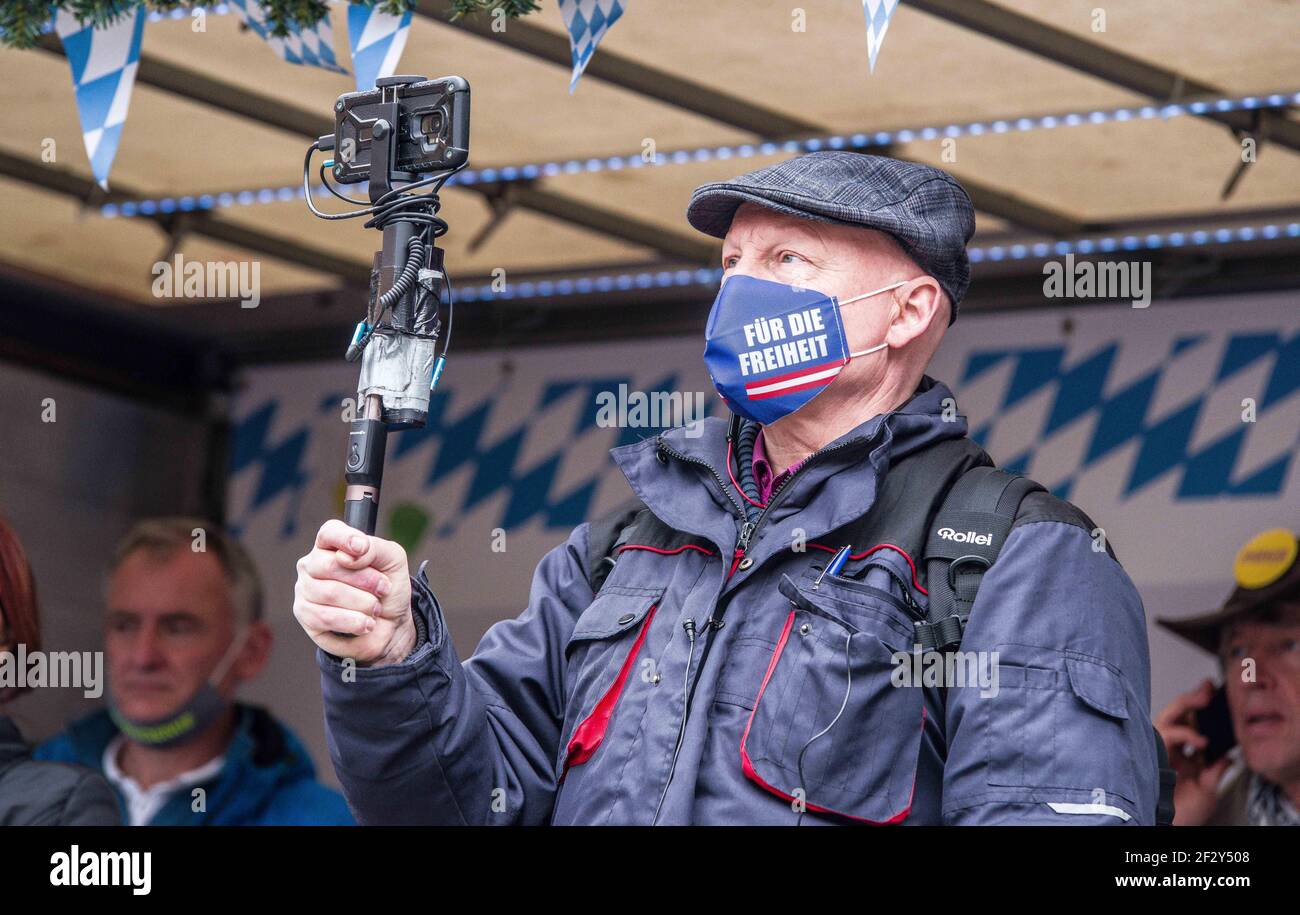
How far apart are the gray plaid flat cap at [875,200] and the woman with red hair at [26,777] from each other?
2341 millimetres

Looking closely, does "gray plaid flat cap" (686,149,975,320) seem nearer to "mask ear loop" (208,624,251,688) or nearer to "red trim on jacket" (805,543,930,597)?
"red trim on jacket" (805,543,930,597)

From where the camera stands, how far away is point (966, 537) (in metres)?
2.49

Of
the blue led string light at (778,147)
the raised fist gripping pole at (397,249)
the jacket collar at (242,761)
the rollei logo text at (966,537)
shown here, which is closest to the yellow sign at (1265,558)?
the blue led string light at (778,147)

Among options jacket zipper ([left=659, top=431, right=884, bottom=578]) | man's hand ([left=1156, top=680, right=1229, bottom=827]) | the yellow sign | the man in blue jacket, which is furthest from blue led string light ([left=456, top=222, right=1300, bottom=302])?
jacket zipper ([left=659, top=431, right=884, bottom=578])

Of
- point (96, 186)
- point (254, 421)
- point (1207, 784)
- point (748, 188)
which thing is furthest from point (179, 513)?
point (748, 188)

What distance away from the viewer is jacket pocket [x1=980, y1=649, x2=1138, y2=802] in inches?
90.8

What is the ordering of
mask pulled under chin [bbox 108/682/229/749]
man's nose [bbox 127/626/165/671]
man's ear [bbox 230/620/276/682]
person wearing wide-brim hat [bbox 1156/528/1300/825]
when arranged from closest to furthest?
person wearing wide-brim hat [bbox 1156/528/1300/825]
mask pulled under chin [bbox 108/682/229/749]
man's nose [bbox 127/626/165/671]
man's ear [bbox 230/620/276/682]

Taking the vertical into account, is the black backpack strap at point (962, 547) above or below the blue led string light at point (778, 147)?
below

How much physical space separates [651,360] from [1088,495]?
182 centimetres

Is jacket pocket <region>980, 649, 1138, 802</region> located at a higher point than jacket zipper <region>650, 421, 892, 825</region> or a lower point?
lower

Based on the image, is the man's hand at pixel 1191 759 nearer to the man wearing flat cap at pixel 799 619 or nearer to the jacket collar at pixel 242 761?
the jacket collar at pixel 242 761

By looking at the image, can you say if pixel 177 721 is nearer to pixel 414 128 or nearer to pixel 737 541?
pixel 737 541

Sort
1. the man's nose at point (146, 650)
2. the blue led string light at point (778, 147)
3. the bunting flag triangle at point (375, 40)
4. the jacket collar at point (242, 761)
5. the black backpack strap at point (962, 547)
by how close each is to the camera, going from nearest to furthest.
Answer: the black backpack strap at point (962, 547) → the bunting flag triangle at point (375, 40) → the blue led string light at point (778, 147) → the jacket collar at point (242, 761) → the man's nose at point (146, 650)

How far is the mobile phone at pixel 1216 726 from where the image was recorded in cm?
614
